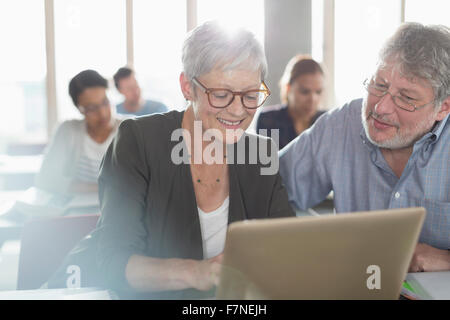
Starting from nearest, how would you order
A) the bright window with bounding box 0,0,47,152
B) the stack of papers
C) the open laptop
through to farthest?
the open laptop → the stack of papers → the bright window with bounding box 0,0,47,152

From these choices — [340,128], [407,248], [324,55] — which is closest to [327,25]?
[324,55]

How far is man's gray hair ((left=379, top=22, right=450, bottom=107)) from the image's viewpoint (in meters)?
1.40

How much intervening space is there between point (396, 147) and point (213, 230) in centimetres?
73

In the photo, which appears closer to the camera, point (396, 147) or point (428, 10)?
point (396, 147)

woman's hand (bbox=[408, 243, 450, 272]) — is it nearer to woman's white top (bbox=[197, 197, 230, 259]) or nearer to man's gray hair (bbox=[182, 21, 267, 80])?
woman's white top (bbox=[197, 197, 230, 259])

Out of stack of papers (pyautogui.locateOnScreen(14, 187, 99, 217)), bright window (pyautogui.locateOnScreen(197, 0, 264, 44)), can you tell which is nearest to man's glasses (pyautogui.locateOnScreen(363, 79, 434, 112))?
stack of papers (pyautogui.locateOnScreen(14, 187, 99, 217))

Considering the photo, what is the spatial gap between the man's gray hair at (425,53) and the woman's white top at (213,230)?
0.76 metres

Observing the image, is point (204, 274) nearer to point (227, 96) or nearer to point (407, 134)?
point (227, 96)

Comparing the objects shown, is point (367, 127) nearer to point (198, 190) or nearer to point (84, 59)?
point (198, 190)

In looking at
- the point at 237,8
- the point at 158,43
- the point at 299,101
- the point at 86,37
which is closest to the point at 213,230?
the point at 299,101

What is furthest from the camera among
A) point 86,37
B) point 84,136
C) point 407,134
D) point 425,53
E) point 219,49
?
point 86,37

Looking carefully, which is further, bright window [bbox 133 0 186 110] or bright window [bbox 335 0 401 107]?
bright window [bbox 335 0 401 107]

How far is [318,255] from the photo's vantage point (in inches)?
30.0
